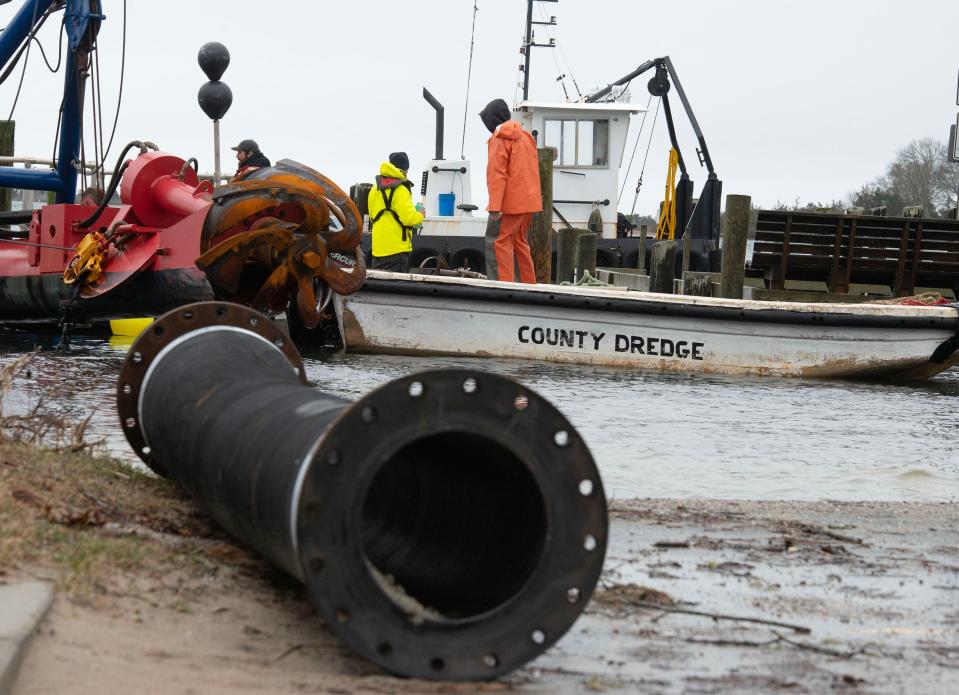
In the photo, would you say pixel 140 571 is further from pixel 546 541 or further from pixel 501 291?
A: pixel 501 291

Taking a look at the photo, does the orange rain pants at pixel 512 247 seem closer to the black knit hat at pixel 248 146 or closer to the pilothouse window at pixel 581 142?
the black knit hat at pixel 248 146

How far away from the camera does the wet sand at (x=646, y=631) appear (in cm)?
272

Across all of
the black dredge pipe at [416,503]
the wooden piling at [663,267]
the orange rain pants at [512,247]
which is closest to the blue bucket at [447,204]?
the wooden piling at [663,267]

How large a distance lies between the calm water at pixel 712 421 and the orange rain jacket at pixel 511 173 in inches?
69.8

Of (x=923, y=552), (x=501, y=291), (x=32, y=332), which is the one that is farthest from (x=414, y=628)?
(x=32, y=332)

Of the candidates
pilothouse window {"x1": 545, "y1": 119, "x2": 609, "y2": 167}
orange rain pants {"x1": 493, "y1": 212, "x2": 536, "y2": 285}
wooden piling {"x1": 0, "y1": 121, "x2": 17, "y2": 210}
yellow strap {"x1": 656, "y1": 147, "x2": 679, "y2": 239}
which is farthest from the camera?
pilothouse window {"x1": 545, "y1": 119, "x2": 609, "y2": 167}

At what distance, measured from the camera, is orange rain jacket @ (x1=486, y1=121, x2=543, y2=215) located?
43.0ft

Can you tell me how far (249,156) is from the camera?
13.0 m

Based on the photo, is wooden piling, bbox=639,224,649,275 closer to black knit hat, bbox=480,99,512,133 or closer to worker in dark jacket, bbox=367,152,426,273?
worker in dark jacket, bbox=367,152,426,273

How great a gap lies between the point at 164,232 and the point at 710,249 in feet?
46.7

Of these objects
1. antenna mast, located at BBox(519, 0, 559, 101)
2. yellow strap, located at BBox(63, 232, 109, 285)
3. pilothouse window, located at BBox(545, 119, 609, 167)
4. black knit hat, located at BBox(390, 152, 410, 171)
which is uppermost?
antenna mast, located at BBox(519, 0, 559, 101)

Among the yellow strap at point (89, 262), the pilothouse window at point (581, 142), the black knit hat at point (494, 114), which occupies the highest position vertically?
the pilothouse window at point (581, 142)

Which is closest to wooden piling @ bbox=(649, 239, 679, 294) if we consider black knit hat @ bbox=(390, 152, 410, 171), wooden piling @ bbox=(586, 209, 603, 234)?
black knit hat @ bbox=(390, 152, 410, 171)

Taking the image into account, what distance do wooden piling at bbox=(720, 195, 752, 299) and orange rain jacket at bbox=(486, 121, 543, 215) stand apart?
321cm
